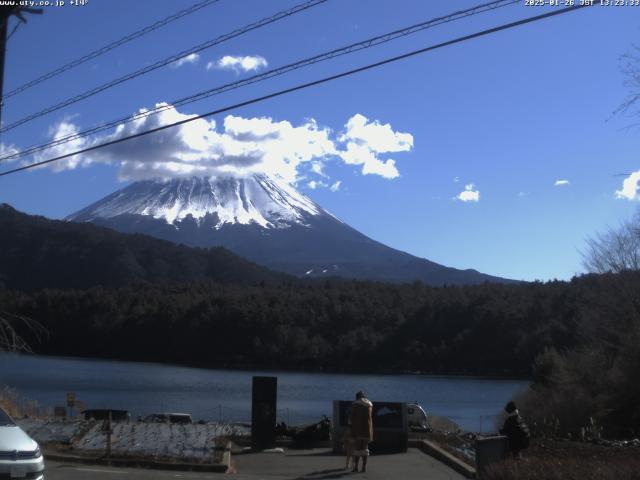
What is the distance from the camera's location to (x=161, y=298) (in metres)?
126

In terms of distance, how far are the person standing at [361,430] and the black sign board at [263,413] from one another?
3029 millimetres

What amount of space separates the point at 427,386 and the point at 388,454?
67834mm

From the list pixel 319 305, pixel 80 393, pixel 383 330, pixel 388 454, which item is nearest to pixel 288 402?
pixel 80 393

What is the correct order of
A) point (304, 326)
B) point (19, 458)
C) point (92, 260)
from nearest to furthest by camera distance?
point (19, 458), point (304, 326), point (92, 260)

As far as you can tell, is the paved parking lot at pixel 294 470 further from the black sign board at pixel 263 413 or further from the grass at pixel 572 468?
the grass at pixel 572 468

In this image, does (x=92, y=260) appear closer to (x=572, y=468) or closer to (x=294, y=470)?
(x=294, y=470)

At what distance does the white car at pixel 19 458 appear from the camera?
441 inches

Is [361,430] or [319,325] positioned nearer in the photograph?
[361,430]

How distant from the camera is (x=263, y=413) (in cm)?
1780

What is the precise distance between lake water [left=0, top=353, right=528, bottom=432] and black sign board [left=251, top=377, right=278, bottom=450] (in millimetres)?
22354

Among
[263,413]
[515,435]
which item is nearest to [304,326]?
[263,413]

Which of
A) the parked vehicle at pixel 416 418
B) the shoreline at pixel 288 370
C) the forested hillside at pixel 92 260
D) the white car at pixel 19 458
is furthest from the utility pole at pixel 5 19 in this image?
the forested hillside at pixel 92 260

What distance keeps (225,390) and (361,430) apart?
5629cm

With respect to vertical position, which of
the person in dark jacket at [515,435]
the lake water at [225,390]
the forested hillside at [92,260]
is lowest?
the lake water at [225,390]
